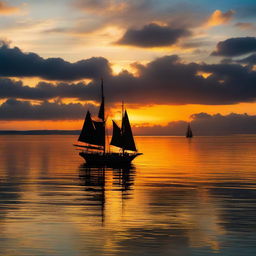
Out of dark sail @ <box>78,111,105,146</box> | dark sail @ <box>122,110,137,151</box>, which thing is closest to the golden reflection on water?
dark sail @ <box>122,110,137,151</box>

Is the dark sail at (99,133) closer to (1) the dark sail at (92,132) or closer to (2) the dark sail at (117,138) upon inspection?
(1) the dark sail at (92,132)

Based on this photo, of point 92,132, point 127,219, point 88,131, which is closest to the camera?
point 127,219

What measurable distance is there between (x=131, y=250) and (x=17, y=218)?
13.7 m

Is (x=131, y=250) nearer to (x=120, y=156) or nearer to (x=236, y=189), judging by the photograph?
(x=236, y=189)

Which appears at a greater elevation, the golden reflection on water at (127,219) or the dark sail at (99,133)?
the dark sail at (99,133)

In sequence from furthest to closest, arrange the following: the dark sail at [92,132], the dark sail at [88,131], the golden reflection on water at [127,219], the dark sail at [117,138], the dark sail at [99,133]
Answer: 1. the dark sail at [88,131]
2. the dark sail at [92,132]
3. the dark sail at [99,133]
4. the dark sail at [117,138]
5. the golden reflection on water at [127,219]

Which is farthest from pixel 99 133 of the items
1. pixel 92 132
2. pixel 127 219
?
pixel 127 219

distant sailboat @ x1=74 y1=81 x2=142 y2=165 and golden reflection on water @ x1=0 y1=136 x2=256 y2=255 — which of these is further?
distant sailboat @ x1=74 y1=81 x2=142 y2=165

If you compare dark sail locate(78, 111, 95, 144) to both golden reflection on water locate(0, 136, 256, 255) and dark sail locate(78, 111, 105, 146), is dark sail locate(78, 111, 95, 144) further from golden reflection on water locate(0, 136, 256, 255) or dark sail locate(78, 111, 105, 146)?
golden reflection on water locate(0, 136, 256, 255)

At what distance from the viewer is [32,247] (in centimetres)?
2772

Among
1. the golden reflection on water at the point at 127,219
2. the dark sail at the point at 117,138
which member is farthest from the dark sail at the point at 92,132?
the golden reflection on water at the point at 127,219

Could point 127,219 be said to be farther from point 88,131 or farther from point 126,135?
point 88,131

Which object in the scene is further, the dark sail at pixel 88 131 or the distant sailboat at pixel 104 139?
the dark sail at pixel 88 131

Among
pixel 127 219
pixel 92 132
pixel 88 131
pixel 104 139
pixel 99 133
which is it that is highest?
pixel 88 131
